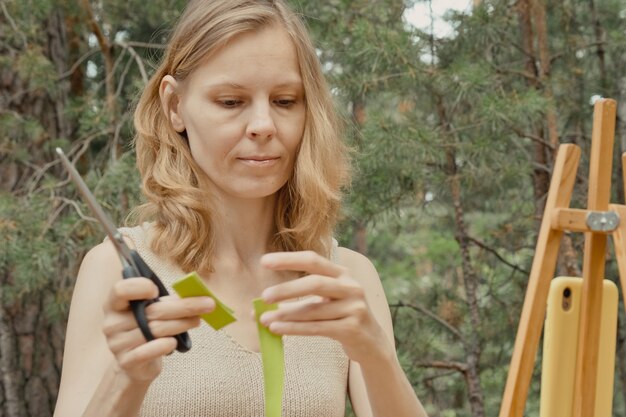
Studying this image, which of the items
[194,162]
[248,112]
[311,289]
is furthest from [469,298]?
[311,289]

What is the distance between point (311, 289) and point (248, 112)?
1.49ft

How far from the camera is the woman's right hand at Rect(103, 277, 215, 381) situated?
3.87 feet

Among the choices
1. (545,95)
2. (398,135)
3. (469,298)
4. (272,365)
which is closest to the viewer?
(272,365)

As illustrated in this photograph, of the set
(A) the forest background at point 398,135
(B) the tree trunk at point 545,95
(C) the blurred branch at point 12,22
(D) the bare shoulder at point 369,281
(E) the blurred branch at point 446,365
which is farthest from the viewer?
(E) the blurred branch at point 446,365

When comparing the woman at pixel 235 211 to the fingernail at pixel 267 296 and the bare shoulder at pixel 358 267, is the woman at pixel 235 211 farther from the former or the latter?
the fingernail at pixel 267 296

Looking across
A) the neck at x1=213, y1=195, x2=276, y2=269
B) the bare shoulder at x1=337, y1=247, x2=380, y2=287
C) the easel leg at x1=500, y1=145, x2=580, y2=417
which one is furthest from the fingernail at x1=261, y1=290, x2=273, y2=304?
the easel leg at x1=500, y1=145, x2=580, y2=417

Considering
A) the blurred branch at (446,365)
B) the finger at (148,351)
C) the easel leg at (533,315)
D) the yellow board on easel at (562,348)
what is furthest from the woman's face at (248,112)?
the blurred branch at (446,365)

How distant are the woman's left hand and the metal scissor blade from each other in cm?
18

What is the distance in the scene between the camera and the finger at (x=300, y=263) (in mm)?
1173

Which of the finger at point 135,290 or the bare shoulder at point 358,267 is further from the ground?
the bare shoulder at point 358,267

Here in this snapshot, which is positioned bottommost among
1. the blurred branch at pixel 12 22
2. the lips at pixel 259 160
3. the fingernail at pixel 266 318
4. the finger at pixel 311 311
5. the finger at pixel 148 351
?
the finger at pixel 148 351

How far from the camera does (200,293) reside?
120 cm

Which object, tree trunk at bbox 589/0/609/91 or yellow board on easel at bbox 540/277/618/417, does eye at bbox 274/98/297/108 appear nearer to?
yellow board on easel at bbox 540/277/618/417

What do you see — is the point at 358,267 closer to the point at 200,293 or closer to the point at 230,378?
the point at 230,378
